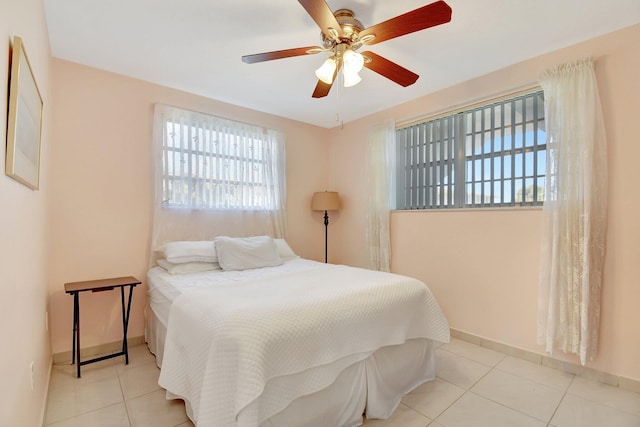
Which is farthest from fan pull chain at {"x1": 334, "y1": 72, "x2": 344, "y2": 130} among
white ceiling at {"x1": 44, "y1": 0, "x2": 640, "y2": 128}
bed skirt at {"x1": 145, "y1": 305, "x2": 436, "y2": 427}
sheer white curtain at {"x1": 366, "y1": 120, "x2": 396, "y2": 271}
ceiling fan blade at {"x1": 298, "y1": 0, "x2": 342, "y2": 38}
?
bed skirt at {"x1": 145, "y1": 305, "x2": 436, "y2": 427}

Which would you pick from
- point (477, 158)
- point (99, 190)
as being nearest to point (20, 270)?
point (99, 190)

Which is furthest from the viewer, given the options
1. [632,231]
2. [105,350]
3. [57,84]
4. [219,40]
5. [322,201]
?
[322,201]

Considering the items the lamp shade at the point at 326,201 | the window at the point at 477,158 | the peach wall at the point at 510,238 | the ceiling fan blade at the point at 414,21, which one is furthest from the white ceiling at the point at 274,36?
the lamp shade at the point at 326,201

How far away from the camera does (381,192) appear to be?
353 cm

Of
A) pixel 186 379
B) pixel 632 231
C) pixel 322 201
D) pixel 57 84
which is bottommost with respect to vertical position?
pixel 186 379

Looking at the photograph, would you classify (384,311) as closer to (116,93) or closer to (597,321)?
(597,321)

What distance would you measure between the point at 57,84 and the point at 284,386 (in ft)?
9.53

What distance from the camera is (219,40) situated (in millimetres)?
2217

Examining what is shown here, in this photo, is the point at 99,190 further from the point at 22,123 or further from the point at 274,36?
the point at 274,36

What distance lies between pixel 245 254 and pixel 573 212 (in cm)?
264

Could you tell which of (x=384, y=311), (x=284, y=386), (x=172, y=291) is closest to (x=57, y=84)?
(x=172, y=291)

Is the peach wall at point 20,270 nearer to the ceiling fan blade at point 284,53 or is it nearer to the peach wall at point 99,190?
the peach wall at point 99,190

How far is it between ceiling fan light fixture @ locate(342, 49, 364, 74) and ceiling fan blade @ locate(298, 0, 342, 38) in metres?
0.12

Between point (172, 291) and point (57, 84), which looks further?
point (57, 84)
